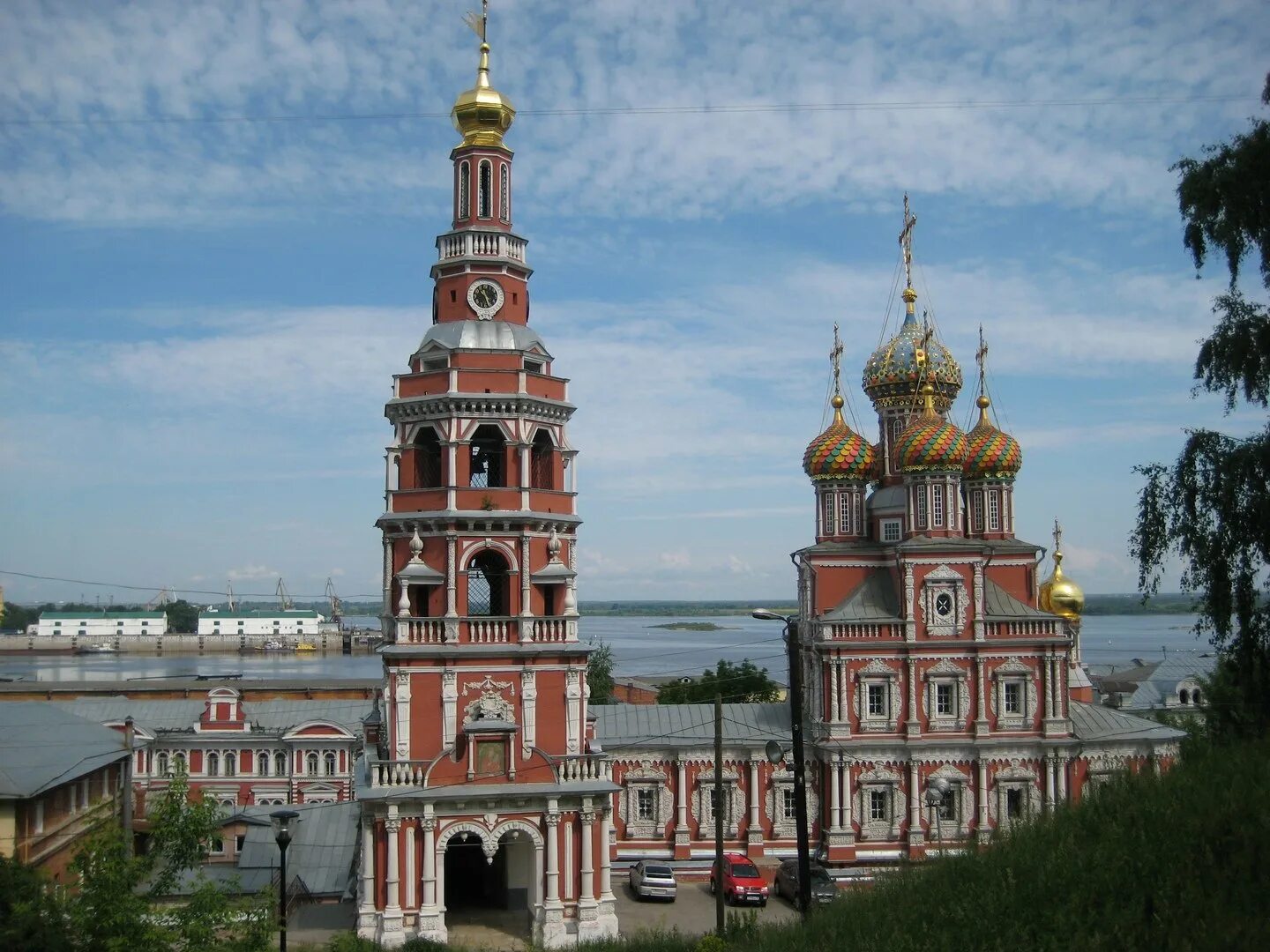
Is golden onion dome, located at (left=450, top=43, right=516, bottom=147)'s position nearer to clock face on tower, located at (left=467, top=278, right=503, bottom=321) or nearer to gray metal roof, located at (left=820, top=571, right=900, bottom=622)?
clock face on tower, located at (left=467, top=278, right=503, bottom=321)

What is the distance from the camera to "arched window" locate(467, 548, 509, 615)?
24031mm

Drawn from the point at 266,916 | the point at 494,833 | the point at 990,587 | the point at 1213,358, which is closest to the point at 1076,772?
the point at 990,587

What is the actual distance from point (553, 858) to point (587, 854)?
26.4 inches

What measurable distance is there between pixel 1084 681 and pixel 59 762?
1153 inches

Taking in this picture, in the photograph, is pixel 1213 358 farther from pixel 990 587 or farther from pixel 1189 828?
pixel 990 587

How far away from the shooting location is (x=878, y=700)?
3030cm

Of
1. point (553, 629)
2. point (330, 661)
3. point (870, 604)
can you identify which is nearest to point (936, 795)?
point (870, 604)

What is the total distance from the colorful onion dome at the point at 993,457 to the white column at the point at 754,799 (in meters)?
10.3

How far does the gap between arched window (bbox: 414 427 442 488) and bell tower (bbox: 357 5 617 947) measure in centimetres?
6

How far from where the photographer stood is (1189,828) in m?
12.5

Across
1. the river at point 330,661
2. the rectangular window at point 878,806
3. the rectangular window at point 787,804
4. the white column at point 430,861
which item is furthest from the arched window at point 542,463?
the river at point 330,661

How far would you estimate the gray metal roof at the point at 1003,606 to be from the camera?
99.9 feet

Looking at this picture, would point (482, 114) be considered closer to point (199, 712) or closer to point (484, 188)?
point (484, 188)

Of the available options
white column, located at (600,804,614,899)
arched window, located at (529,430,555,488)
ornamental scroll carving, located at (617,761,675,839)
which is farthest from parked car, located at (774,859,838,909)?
arched window, located at (529,430,555,488)
